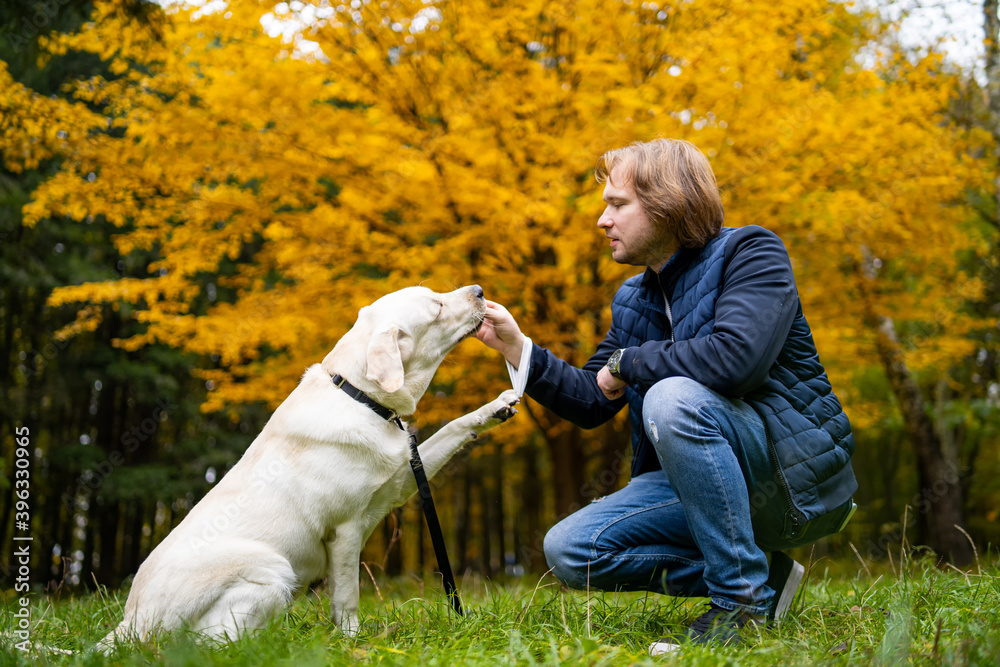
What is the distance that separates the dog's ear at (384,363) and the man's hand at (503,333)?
42cm

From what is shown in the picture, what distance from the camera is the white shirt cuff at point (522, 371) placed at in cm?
284

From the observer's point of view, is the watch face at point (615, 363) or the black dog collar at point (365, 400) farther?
the black dog collar at point (365, 400)

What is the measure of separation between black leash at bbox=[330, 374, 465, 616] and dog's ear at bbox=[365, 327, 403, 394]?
0.34 ft

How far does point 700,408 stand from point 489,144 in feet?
12.9

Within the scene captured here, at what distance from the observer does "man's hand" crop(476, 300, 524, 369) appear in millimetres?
2965

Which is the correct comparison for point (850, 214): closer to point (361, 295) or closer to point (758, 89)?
point (758, 89)

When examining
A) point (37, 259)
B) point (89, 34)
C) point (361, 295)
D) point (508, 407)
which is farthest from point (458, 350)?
point (37, 259)

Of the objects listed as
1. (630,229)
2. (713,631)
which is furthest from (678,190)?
(713,631)

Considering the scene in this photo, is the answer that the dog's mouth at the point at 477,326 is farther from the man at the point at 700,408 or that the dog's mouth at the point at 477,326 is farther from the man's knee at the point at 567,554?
the man's knee at the point at 567,554

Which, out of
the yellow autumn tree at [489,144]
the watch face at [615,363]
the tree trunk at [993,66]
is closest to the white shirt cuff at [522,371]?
the watch face at [615,363]

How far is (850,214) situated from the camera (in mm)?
5656

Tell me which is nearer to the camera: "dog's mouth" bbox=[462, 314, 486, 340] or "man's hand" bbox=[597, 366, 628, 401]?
"man's hand" bbox=[597, 366, 628, 401]

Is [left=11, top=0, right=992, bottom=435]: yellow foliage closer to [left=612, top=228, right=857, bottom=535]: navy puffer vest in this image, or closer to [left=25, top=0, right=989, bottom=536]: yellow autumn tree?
[left=25, top=0, right=989, bottom=536]: yellow autumn tree

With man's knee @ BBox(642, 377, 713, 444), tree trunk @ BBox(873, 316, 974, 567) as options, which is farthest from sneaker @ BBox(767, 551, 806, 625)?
tree trunk @ BBox(873, 316, 974, 567)
